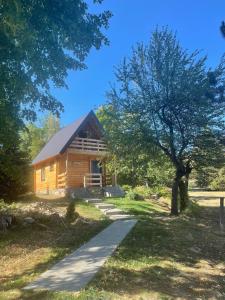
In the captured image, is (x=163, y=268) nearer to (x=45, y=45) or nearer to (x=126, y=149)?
(x=45, y=45)

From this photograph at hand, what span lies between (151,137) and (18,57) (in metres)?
10.2

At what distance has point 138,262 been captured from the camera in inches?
364

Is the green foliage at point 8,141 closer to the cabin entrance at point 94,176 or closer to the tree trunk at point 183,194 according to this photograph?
the cabin entrance at point 94,176

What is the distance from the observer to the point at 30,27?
915cm

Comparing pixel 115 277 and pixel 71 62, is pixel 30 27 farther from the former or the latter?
pixel 115 277

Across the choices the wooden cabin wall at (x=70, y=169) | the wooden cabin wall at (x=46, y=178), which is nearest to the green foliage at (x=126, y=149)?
the wooden cabin wall at (x=70, y=169)

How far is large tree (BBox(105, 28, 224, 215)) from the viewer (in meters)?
17.9

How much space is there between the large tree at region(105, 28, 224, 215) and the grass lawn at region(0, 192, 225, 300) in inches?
208

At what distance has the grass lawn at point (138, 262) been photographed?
7.16m

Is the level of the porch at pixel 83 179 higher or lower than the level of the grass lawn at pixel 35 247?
higher

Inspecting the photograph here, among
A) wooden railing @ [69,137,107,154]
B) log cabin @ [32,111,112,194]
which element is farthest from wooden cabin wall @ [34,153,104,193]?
wooden railing @ [69,137,107,154]

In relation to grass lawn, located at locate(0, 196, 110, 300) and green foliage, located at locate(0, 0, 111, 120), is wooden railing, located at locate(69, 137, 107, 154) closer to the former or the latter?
grass lawn, located at locate(0, 196, 110, 300)

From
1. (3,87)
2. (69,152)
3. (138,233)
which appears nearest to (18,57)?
(3,87)

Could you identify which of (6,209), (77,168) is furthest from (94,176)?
(6,209)
